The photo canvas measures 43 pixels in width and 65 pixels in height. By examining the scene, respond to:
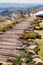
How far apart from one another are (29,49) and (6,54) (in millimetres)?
917

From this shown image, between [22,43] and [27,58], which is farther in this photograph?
[22,43]

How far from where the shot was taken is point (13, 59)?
758cm

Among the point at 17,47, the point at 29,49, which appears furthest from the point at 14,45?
the point at 29,49

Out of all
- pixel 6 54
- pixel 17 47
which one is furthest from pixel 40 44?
pixel 6 54

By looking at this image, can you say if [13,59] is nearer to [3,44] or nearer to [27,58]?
[27,58]

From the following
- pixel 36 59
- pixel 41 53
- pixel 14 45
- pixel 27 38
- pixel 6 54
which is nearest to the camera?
pixel 36 59

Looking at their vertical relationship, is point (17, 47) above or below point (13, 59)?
above

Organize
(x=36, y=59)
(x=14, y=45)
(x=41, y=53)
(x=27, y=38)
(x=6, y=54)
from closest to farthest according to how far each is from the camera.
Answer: (x=36, y=59) < (x=6, y=54) < (x=41, y=53) < (x=14, y=45) < (x=27, y=38)

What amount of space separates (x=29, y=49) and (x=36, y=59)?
4.87 ft

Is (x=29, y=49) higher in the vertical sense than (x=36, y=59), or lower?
higher

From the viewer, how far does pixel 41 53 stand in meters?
8.78

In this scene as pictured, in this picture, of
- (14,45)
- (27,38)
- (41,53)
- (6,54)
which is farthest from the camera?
(27,38)

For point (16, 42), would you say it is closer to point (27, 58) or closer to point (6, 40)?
point (6, 40)

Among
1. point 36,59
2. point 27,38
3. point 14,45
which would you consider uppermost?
point 27,38
